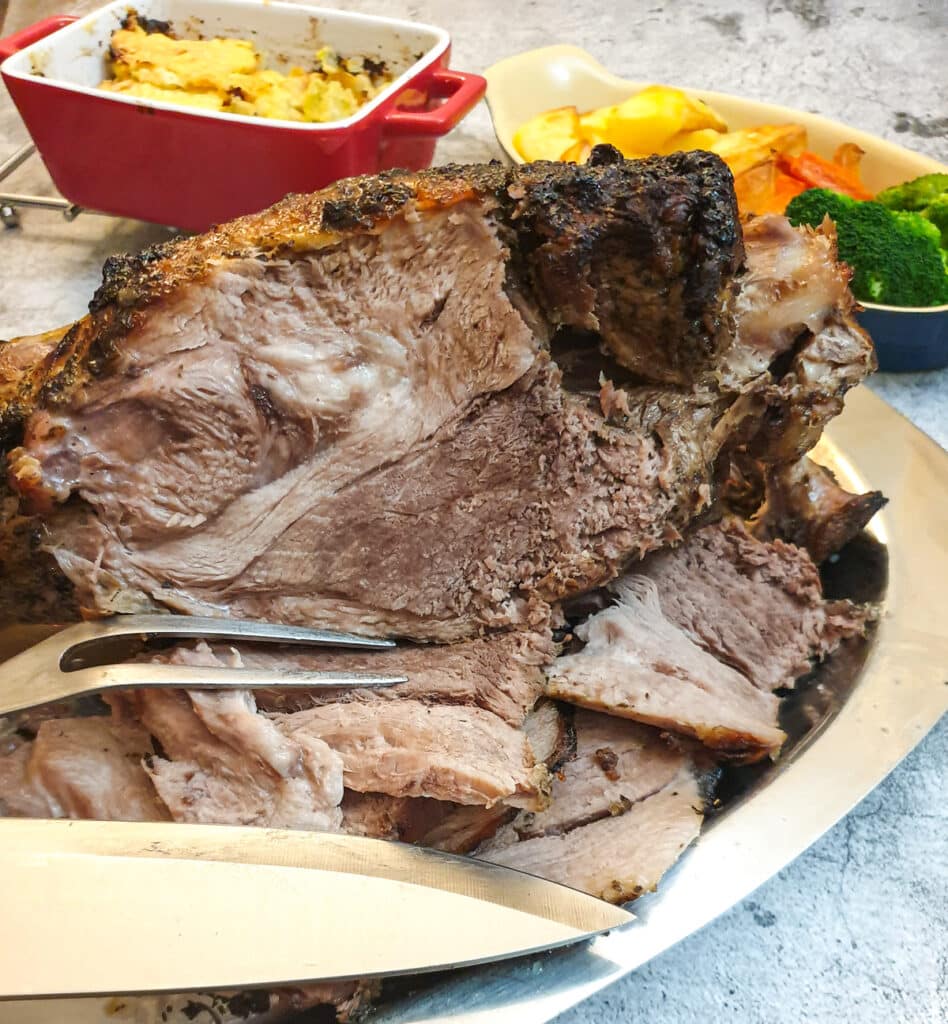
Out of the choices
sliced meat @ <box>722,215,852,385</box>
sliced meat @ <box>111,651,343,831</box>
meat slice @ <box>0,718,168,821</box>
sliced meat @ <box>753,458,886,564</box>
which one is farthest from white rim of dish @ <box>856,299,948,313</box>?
meat slice @ <box>0,718,168,821</box>

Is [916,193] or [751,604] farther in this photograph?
[916,193]

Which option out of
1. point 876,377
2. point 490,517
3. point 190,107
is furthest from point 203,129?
point 876,377

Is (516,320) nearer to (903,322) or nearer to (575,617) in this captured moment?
(575,617)

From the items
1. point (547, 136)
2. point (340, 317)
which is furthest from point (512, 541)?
point (547, 136)

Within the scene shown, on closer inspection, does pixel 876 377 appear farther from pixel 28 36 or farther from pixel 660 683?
pixel 28 36

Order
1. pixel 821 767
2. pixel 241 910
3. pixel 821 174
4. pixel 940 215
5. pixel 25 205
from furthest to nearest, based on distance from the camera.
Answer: pixel 25 205 → pixel 821 174 → pixel 940 215 → pixel 821 767 → pixel 241 910

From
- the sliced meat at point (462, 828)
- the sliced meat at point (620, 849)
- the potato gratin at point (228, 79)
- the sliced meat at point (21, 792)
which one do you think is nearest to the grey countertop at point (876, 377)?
the sliced meat at point (620, 849)

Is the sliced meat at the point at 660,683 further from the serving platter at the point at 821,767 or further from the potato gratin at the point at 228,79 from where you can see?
the potato gratin at the point at 228,79
